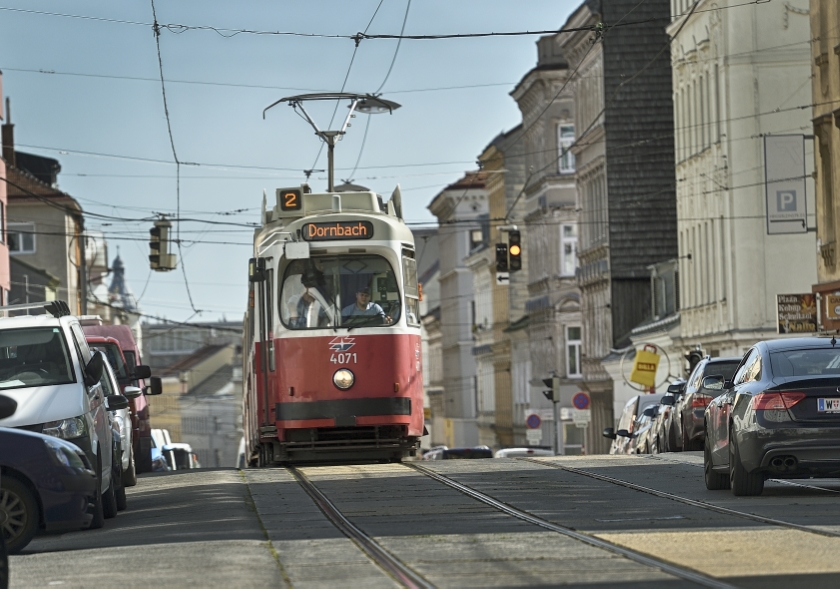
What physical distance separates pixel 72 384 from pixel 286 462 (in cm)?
1099

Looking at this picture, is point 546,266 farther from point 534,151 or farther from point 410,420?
point 410,420

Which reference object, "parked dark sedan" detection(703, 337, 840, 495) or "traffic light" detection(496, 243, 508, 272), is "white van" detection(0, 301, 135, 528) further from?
"traffic light" detection(496, 243, 508, 272)

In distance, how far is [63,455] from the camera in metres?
14.9

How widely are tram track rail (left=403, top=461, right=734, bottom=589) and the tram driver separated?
6926mm

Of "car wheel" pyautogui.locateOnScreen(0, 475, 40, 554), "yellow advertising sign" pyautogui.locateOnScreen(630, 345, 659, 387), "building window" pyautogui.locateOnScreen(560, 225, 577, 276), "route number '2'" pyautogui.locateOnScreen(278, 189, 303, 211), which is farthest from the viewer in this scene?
"building window" pyautogui.locateOnScreen(560, 225, 577, 276)

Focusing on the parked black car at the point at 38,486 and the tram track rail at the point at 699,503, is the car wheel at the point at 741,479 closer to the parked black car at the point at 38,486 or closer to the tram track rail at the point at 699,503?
the tram track rail at the point at 699,503

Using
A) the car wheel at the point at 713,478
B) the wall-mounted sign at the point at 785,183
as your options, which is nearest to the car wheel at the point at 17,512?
the car wheel at the point at 713,478

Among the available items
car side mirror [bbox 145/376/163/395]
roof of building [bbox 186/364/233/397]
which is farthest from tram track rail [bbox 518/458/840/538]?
roof of building [bbox 186/364/233/397]

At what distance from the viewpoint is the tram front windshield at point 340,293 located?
1048 inches

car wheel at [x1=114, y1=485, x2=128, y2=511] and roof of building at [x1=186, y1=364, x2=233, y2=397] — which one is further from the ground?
roof of building at [x1=186, y1=364, x2=233, y2=397]

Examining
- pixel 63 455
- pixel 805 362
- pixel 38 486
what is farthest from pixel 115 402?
pixel 805 362

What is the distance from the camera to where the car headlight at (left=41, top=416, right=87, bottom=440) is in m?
16.2

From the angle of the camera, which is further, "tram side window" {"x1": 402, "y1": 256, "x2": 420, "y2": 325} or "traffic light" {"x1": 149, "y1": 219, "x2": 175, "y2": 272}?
"traffic light" {"x1": 149, "y1": 219, "x2": 175, "y2": 272}

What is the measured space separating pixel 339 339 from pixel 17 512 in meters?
12.1
